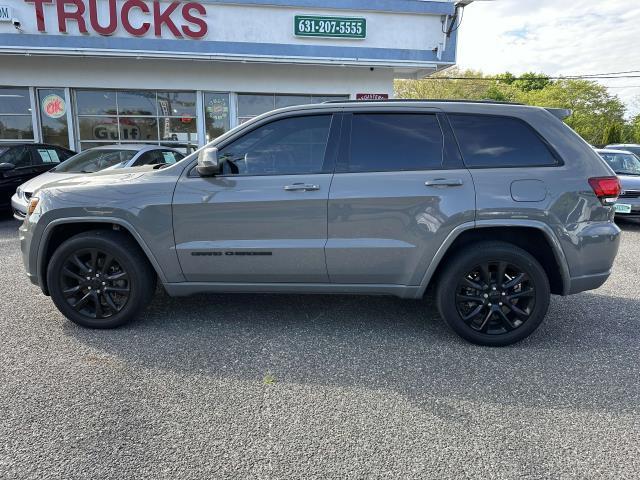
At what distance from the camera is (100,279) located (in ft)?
12.0

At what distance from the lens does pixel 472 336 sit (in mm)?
3461

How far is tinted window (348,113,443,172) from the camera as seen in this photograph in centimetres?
345

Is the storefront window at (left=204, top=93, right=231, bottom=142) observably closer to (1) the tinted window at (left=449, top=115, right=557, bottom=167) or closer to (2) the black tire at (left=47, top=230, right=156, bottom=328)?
(2) the black tire at (left=47, top=230, right=156, bottom=328)

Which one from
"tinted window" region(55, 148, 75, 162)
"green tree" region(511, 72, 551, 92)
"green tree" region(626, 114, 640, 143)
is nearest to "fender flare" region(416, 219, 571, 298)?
"tinted window" region(55, 148, 75, 162)

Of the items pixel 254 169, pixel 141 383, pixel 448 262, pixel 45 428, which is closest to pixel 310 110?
pixel 254 169

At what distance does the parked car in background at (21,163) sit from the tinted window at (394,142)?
817cm

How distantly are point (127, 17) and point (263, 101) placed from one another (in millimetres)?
4173

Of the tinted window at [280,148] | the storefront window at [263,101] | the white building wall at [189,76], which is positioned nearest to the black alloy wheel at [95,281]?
the tinted window at [280,148]

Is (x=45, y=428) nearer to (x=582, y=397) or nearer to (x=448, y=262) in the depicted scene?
(x=448, y=262)

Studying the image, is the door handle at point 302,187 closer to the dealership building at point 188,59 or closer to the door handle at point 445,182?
the door handle at point 445,182

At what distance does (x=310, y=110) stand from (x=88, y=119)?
1180 centimetres

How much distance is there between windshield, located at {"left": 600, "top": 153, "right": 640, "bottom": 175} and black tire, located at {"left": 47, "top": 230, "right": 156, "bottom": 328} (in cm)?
1004

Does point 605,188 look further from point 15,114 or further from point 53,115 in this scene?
point 15,114

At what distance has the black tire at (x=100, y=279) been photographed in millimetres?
3576
